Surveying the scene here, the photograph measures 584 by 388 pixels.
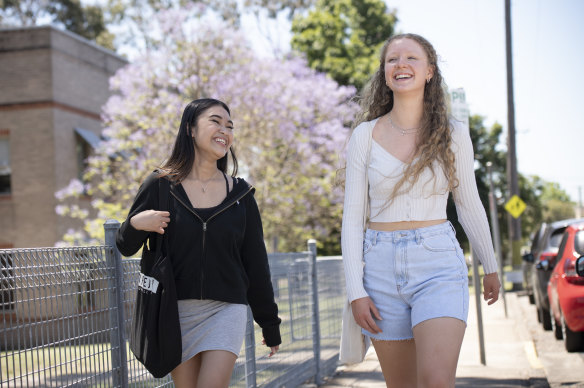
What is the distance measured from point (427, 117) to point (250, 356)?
117 inches

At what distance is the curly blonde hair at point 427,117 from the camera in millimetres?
3799

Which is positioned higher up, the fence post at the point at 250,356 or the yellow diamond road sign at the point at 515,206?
the yellow diamond road sign at the point at 515,206

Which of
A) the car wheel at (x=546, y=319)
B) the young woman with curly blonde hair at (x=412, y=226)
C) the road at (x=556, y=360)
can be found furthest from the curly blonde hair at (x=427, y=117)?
the car wheel at (x=546, y=319)

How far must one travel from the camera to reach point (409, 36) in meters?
4.00

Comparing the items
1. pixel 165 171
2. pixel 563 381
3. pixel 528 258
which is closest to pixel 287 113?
pixel 528 258

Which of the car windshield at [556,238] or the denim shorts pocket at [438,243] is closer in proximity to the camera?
the denim shorts pocket at [438,243]

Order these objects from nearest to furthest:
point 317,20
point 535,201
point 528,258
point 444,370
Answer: point 444,370 < point 528,258 < point 317,20 < point 535,201

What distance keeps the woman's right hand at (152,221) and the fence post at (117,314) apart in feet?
2.70

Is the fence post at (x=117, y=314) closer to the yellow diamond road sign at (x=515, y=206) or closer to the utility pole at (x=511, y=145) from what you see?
the yellow diamond road sign at (x=515, y=206)

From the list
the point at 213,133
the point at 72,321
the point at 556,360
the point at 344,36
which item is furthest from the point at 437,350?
the point at 344,36

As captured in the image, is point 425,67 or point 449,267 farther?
point 425,67

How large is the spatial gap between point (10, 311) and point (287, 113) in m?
15.2

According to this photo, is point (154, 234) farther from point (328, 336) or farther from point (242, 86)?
point (242, 86)

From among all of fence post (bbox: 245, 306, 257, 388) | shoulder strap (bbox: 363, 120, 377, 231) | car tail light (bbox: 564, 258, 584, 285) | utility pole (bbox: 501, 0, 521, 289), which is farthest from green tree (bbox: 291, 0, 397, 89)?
shoulder strap (bbox: 363, 120, 377, 231)
